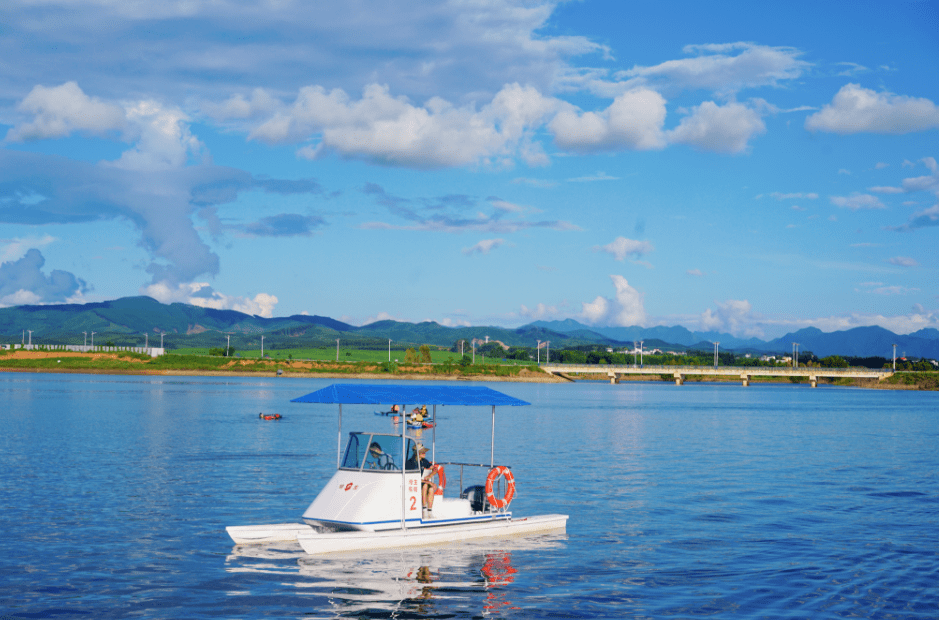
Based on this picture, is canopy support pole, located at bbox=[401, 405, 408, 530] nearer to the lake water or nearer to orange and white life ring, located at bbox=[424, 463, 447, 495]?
orange and white life ring, located at bbox=[424, 463, 447, 495]

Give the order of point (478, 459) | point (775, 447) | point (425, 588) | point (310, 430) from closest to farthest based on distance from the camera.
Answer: point (425, 588) < point (478, 459) < point (775, 447) < point (310, 430)

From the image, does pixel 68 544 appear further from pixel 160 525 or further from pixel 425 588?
pixel 425 588

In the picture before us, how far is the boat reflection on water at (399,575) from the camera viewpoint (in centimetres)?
2194

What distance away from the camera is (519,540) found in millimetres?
29750

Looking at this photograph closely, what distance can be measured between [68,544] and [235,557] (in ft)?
20.3

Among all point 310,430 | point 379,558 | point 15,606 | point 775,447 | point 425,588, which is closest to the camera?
point 15,606

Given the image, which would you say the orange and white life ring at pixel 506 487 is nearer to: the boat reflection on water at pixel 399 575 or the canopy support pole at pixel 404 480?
the boat reflection on water at pixel 399 575

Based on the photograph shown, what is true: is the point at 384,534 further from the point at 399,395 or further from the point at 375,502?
the point at 399,395

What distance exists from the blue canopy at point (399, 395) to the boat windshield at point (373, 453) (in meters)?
1.31

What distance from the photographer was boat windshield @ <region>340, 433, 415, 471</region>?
89.0ft

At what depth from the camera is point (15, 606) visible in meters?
20.6

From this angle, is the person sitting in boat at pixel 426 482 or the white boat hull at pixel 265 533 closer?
the white boat hull at pixel 265 533

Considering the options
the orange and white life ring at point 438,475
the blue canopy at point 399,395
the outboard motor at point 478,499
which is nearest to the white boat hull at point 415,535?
the outboard motor at point 478,499

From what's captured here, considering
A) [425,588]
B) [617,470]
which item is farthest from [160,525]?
[617,470]
